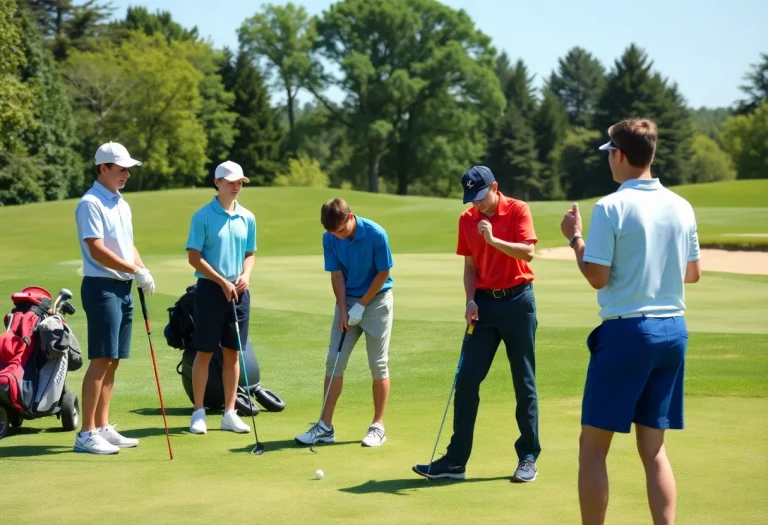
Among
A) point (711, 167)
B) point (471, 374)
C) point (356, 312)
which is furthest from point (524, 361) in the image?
point (711, 167)

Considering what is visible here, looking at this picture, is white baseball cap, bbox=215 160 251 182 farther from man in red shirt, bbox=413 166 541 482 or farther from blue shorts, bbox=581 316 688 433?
blue shorts, bbox=581 316 688 433

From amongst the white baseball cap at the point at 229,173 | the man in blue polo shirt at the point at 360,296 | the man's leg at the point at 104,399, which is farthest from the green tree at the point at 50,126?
the man in blue polo shirt at the point at 360,296

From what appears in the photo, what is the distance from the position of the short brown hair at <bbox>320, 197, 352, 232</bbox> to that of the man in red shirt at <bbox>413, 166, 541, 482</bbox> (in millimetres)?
1125

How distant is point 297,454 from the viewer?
7.34 meters

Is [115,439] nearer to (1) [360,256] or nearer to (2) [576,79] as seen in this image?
(1) [360,256]

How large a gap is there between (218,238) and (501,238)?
8.68 feet

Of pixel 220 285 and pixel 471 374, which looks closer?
pixel 471 374

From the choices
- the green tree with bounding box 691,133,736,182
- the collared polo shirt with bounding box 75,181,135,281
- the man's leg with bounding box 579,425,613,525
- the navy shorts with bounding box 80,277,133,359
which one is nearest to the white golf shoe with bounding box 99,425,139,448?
the navy shorts with bounding box 80,277,133,359

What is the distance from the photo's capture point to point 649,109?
84.1m

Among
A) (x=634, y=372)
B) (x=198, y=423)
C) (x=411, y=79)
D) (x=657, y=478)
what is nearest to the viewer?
(x=634, y=372)

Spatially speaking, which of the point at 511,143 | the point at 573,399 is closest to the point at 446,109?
the point at 511,143

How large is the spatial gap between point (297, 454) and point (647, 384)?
3.19m

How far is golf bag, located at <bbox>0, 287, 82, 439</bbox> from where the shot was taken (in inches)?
309

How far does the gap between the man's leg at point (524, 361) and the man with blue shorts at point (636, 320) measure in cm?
171
